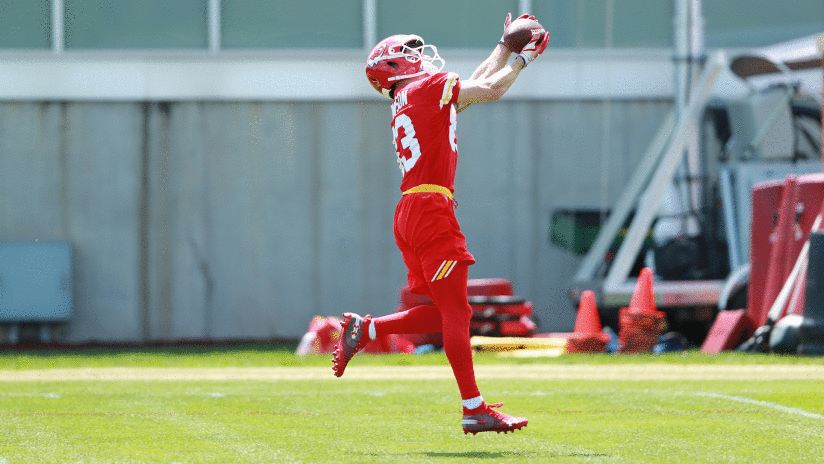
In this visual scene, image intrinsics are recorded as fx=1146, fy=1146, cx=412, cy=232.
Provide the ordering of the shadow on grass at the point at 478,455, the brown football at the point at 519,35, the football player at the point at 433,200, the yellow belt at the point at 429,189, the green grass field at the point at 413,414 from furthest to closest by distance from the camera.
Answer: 1. the brown football at the point at 519,35
2. the yellow belt at the point at 429,189
3. the football player at the point at 433,200
4. the green grass field at the point at 413,414
5. the shadow on grass at the point at 478,455

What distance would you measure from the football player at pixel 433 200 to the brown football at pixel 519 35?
0.09ft

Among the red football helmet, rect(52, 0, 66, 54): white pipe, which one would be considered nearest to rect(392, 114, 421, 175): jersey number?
the red football helmet

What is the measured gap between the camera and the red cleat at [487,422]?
195 inches

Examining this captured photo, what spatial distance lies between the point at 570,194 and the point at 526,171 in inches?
28.0

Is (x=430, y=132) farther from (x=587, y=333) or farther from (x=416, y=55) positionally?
(x=587, y=333)

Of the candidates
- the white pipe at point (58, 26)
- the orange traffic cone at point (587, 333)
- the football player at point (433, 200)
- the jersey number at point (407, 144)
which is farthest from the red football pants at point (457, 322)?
the white pipe at point (58, 26)

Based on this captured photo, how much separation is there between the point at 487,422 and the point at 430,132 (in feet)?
4.44

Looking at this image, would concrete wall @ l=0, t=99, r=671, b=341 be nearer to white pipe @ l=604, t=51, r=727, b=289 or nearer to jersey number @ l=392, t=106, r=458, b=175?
white pipe @ l=604, t=51, r=727, b=289

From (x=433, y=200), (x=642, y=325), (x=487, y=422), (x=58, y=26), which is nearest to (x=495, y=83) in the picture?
(x=433, y=200)

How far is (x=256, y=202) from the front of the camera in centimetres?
1622

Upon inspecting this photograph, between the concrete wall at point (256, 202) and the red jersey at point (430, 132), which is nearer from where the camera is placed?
the red jersey at point (430, 132)

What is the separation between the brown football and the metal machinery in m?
8.69

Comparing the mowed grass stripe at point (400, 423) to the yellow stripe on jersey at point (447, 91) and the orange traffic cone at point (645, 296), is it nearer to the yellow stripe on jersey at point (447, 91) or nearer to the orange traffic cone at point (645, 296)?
the yellow stripe on jersey at point (447, 91)

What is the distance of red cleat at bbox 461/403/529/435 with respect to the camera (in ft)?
16.3
